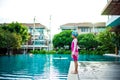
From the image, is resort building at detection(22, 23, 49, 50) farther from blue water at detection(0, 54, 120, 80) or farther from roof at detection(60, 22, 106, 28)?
blue water at detection(0, 54, 120, 80)

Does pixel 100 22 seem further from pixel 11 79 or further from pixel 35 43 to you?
pixel 11 79

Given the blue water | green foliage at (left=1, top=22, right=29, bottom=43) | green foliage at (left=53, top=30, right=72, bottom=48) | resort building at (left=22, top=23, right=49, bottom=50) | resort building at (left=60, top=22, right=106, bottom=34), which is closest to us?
the blue water

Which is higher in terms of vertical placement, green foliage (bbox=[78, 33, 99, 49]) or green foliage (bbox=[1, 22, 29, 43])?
green foliage (bbox=[1, 22, 29, 43])

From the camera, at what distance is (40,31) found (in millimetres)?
83062

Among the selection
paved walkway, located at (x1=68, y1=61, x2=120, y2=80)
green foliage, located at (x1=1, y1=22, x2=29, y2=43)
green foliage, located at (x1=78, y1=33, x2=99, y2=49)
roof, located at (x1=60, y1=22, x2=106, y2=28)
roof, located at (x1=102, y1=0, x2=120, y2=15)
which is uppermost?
roof, located at (x1=60, y1=22, x2=106, y2=28)

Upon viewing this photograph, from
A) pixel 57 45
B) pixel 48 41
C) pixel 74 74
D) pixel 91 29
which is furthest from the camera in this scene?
pixel 48 41

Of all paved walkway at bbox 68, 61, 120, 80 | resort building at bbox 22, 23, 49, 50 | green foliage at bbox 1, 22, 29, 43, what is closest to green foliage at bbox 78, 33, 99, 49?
green foliage at bbox 1, 22, 29, 43

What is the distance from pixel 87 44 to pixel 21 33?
580 inches

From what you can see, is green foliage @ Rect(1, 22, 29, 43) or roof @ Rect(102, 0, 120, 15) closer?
roof @ Rect(102, 0, 120, 15)

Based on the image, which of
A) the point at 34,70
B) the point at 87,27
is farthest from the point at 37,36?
the point at 34,70

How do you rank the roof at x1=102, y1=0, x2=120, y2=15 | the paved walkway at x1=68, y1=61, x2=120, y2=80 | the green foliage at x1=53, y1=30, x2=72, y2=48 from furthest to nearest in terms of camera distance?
1. the green foliage at x1=53, y1=30, x2=72, y2=48
2. the roof at x1=102, y1=0, x2=120, y2=15
3. the paved walkway at x1=68, y1=61, x2=120, y2=80

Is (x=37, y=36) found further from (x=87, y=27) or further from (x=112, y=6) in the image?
(x=112, y=6)

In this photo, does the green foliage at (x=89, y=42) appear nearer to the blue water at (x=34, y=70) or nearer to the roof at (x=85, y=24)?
the roof at (x=85, y=24)

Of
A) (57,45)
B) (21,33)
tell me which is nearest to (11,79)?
(21,33)
